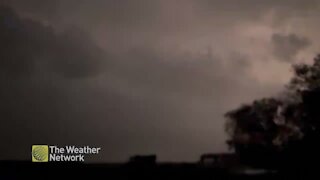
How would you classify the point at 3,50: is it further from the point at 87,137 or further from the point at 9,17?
the point at 87,137

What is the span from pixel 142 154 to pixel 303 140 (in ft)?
3.95

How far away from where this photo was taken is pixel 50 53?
4.54 meters

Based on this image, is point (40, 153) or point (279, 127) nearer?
point (40, 153)

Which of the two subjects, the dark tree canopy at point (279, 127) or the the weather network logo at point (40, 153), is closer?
the the weather network logo at point (40, 153)

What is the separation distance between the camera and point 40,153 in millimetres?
4445

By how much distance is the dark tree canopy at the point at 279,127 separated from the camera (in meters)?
4.61

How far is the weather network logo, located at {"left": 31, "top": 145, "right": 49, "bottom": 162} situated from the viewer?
4.43 m

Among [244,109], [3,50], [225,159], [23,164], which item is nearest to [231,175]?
[225,159]

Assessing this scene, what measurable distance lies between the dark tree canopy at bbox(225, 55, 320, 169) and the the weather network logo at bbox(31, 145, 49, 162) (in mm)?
1323

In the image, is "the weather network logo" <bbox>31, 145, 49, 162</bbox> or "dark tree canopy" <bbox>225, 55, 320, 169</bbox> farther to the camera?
"dark tree canopy" <bbox>225, 55, 320, 169</bbox>

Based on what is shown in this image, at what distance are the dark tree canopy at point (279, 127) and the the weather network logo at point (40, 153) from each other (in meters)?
1.32

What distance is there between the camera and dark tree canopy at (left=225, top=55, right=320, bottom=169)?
4609 millimetres

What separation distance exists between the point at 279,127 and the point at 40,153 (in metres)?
1.76

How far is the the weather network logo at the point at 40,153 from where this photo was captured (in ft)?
14.5
